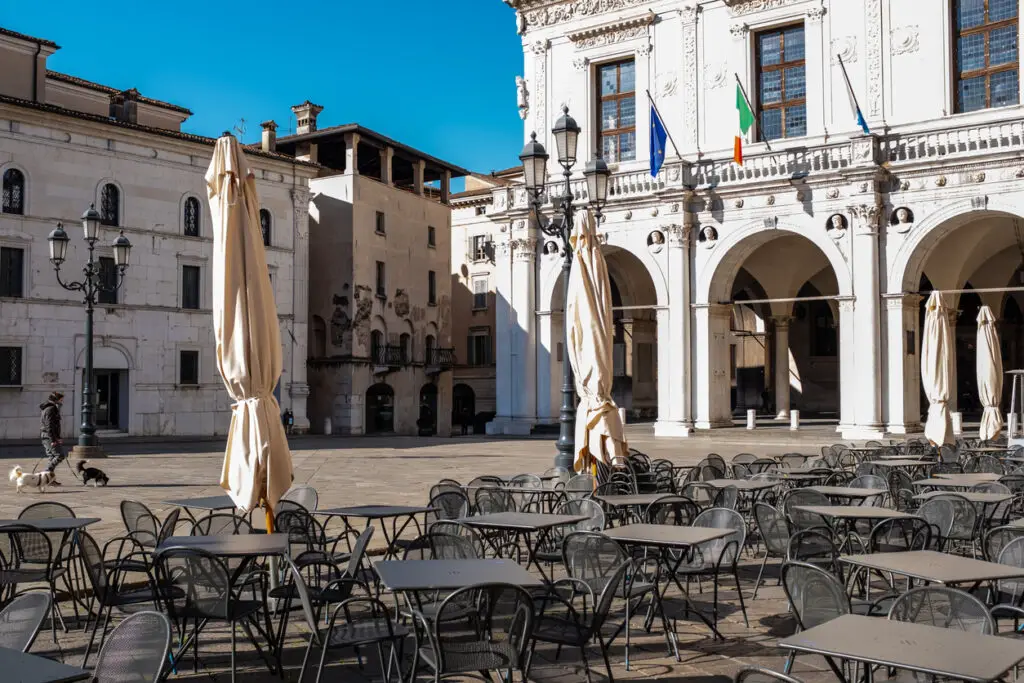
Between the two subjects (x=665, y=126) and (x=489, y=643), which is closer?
(x=489, y=643)

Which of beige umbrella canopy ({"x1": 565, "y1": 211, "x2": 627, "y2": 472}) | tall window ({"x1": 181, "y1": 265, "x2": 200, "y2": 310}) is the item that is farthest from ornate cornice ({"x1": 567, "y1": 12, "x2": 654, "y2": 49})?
beige umbrella canopy ({"x1": 565, "y1": 211, "x2": 627, "y2": 472})

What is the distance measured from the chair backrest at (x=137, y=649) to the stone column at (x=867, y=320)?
2355cm

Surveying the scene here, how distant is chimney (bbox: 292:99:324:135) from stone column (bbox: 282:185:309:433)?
7.56 m

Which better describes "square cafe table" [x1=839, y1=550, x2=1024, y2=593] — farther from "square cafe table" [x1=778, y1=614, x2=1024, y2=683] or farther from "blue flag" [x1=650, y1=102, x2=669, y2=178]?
"blue flag" [x1=650, y1=102, x2=669, y2=178]

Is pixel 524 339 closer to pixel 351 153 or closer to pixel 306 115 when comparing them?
pixel 351 153

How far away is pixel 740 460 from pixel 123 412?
25034 mm

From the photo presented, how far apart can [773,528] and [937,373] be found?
10.2m

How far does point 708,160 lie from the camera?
91.8ft

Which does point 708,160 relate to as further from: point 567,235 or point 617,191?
point 567,235

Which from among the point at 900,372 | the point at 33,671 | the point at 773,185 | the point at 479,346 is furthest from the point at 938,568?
the point at 479,346

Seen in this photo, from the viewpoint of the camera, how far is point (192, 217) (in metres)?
35.3

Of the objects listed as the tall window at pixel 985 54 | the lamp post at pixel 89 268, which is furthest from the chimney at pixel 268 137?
the tall window at pixel 985 54

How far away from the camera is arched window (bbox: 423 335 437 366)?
4512cm

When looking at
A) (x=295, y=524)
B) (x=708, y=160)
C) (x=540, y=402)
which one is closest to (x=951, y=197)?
(x=708, y=160)
